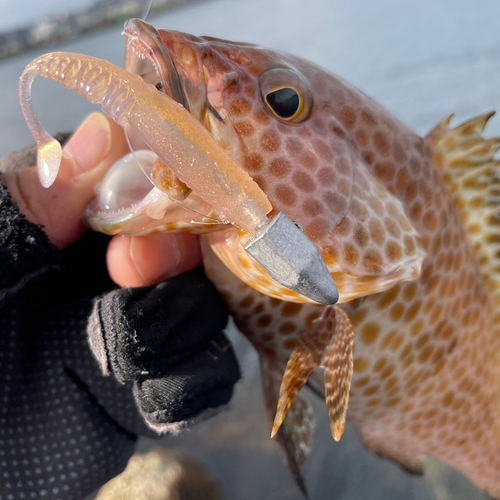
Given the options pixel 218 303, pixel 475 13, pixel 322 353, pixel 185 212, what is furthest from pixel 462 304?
pixel 475 13

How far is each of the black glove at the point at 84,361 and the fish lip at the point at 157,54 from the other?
612 mm

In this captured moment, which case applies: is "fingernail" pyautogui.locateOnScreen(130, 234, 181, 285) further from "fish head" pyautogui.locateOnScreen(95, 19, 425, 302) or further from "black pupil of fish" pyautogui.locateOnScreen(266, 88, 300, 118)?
"black pupil of fish" pyautogui.locateOnScreen(266, 88, 300, 118)

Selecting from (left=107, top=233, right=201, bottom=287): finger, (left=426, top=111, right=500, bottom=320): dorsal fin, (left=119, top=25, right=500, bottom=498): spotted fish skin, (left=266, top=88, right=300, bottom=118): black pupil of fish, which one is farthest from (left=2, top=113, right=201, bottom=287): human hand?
(left=426, top=111, right=500, bottom=320): dorsal fin

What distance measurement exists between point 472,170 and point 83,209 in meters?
1.27

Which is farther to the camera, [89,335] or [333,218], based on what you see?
[89,335]

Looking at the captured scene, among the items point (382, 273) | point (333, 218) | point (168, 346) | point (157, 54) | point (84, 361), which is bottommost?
point (84, 361)

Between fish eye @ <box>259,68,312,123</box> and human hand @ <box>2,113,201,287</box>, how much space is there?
501 mm

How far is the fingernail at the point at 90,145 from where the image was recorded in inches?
49.7

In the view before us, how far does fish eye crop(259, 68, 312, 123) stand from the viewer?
2.91 ft

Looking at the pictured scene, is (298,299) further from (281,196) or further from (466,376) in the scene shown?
(466,376)

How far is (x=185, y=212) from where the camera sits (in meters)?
0.89

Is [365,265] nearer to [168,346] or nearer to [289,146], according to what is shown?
[289,146]

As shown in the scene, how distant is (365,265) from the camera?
92 cm

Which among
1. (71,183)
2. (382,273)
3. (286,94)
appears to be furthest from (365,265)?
(71,183)
